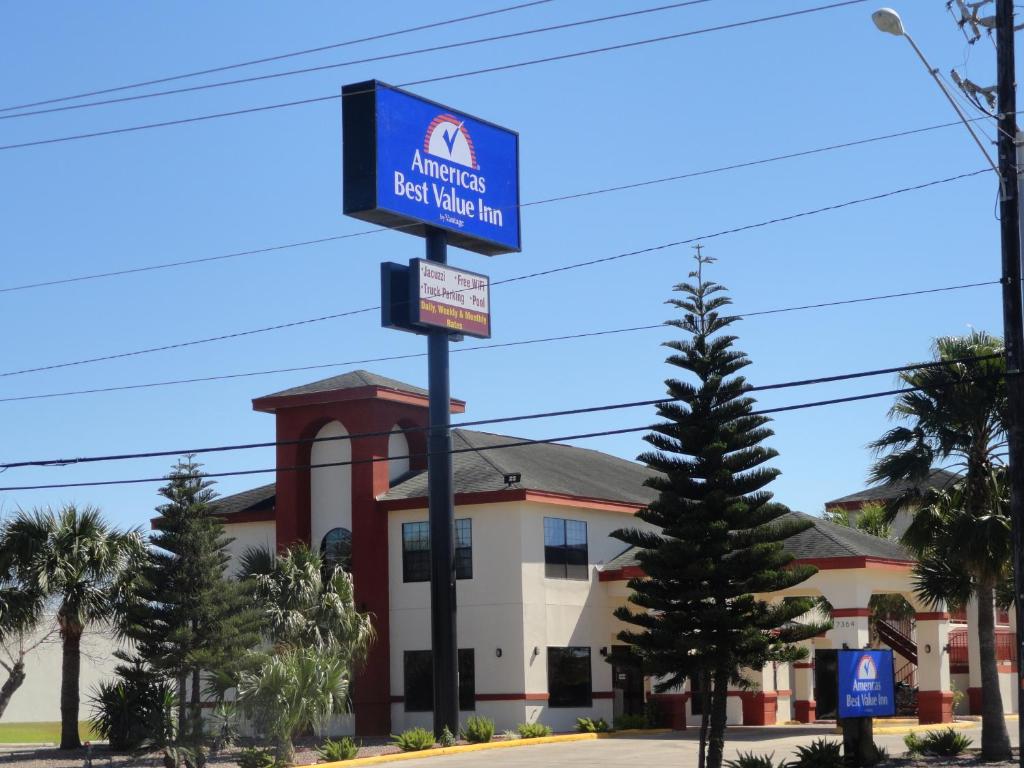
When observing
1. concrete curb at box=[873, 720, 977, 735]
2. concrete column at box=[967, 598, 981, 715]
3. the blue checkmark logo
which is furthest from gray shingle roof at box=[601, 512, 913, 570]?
the blue checkmark logo

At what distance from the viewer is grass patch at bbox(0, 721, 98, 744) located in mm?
44750

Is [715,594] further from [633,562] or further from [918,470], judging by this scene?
[633,562]

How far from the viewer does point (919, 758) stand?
86.7 ft

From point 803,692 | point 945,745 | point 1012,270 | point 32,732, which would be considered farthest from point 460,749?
point 32,732

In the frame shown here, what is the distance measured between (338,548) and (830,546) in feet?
43.1

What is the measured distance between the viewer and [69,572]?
105ft

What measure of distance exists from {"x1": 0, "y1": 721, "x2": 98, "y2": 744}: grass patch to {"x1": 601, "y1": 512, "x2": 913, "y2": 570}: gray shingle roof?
55.9 ft

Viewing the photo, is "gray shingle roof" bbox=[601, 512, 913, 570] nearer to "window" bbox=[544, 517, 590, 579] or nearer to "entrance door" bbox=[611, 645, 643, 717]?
"window" bbox=[544, 517, 590, 579]

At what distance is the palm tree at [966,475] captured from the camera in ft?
87.0

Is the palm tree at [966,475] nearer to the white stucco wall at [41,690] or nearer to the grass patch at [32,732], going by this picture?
the grass patch at [32,732]

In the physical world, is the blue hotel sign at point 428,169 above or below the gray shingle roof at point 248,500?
above

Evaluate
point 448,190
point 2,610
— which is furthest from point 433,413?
point 2,610

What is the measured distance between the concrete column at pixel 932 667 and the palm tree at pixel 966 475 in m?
7.08

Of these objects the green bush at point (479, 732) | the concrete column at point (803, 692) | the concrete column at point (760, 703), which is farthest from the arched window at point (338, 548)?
the concrete column at point (803, 692)
